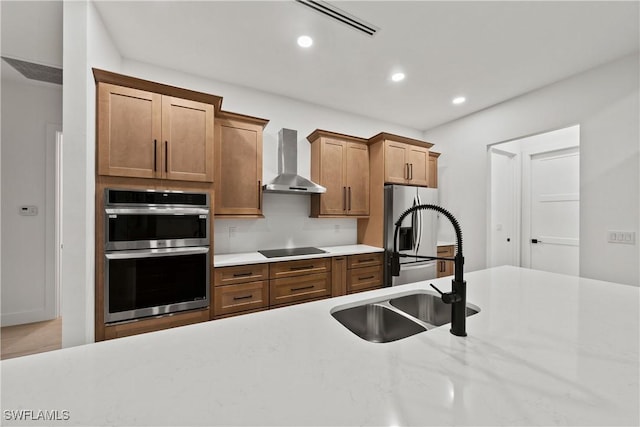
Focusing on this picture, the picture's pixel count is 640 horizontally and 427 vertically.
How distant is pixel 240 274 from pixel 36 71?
3.00 m

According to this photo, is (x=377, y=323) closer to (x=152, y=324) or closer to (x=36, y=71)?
(x=152, y=324)

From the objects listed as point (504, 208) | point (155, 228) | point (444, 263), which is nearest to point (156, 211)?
point (155, 228)

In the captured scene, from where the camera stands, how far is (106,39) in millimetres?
2021

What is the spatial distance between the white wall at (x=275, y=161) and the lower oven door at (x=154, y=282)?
699 mm

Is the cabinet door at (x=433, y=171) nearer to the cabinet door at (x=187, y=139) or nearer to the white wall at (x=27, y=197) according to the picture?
the cabinet door at (x=187, y=139)

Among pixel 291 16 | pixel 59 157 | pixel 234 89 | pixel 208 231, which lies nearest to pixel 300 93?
pixel 234 89

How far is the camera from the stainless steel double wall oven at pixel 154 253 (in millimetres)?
1823

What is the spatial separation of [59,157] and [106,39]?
1805 mm

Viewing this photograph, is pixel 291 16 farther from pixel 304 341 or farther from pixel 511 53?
pixel 304 341

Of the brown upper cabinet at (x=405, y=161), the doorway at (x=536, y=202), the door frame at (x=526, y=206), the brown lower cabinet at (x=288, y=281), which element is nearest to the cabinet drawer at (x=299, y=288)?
the brown lower cabinet at (x=288, y=281)

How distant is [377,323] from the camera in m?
1.24

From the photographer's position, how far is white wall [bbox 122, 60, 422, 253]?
2.76 meters

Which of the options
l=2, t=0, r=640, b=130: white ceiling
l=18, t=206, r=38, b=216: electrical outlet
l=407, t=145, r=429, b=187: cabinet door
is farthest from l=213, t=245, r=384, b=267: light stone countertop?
l=18, t=206, r=38, b=216: electrical outlet

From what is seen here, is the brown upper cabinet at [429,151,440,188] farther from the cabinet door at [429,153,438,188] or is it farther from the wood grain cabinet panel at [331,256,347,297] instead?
the wood grain cabinet panel at [331,256,347,297]
